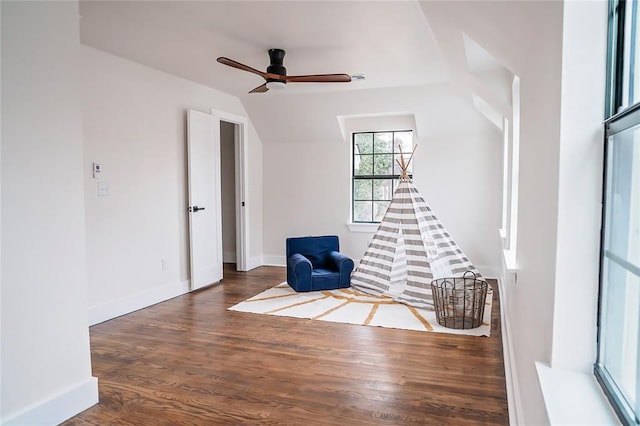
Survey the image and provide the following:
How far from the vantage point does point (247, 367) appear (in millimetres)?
2912

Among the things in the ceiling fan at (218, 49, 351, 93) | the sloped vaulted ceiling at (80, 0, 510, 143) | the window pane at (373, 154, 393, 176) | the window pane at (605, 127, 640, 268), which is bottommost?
the window pane at (605, 127, 640, 268)

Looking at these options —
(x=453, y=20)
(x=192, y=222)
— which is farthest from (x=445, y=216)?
(x=453, y=20)

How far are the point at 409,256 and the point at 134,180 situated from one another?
2.87 m

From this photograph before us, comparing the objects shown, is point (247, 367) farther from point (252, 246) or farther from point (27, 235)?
point (252, 246)

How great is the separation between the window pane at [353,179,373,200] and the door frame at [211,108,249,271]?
1.60 meters

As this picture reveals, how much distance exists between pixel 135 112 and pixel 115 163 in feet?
1.89

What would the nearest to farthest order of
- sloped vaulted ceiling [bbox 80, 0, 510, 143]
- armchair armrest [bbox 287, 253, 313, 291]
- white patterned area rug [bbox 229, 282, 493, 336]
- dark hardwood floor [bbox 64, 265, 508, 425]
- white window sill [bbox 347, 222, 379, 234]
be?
dark hardwood floor [bbox 64, 265, 508, 425], sloped vaulted ceiling [bbox 80, 0, 510, 143], white patterned area rug [bbox 229, 282, 493, 336], armchair armrest [bbox 287, 253, 313, 291], white window sill [bbox 347, 222, 379, 234]

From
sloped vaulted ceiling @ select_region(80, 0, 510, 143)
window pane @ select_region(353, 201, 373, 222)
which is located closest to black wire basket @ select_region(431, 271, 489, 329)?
sloped vaulted ceiling @ select_region(80, 0, 510, 143)

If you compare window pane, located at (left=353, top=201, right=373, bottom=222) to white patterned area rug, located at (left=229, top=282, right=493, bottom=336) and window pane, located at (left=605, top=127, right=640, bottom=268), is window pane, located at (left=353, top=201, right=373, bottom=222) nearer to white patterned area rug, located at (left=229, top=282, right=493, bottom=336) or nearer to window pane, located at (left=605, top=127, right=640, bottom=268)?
white patterned area rug, located at (left=229, top=282, right=493, bottom=336)

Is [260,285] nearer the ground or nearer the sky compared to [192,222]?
nearer the ground

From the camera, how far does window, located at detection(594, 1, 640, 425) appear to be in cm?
92

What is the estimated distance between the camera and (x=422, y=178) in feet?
19.6

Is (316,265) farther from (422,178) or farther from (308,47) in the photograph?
(308,47)

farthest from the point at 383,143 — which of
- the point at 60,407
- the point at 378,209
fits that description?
the point at 60,407
